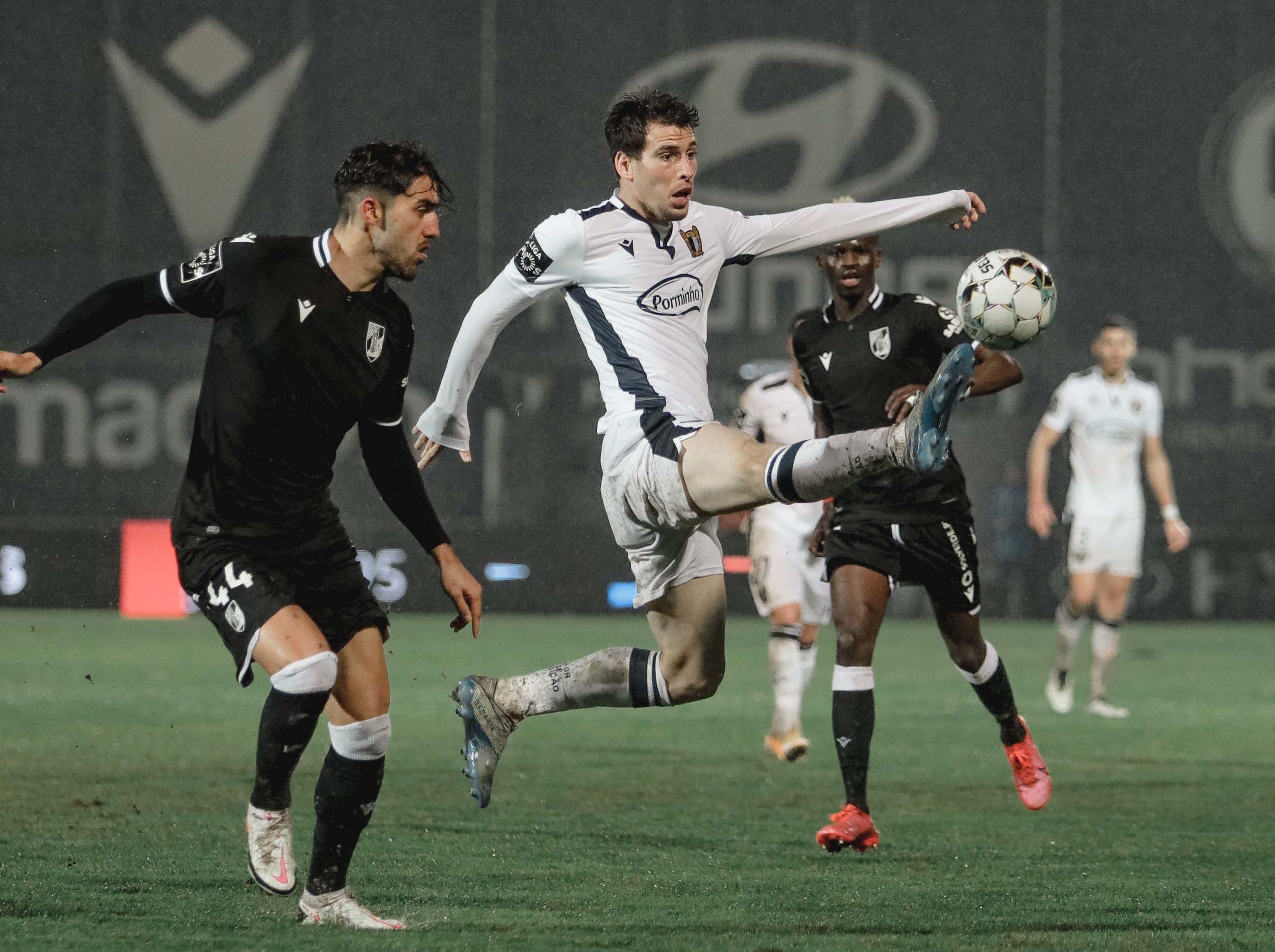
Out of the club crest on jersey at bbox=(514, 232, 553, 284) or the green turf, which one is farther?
the club crest on jersey at bbox=(514, 232, 553, 284)

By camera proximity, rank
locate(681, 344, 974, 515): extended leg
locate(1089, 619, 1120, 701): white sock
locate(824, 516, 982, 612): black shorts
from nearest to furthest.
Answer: locate(681, 344, 974, 515): extended leg
locate(824, 516, 982, 612): black shorts
locate(1089, 619, 1120, 701): white sock

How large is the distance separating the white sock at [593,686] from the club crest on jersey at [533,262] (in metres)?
1.20

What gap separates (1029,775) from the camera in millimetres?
6887

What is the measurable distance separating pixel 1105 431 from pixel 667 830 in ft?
20.5

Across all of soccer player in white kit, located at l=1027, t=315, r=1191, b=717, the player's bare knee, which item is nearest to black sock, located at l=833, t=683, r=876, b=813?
the player's bare knee

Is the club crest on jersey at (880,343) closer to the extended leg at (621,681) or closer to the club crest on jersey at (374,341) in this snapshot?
the extended leg at (621,681)

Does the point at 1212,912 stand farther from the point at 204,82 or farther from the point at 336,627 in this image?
the point at 204,82

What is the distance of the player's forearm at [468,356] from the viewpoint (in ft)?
18.4

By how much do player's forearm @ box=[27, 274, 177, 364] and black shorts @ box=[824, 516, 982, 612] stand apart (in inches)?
108

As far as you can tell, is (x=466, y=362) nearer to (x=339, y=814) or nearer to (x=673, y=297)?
(x=673, y=297)

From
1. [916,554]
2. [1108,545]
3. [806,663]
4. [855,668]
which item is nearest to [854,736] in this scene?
[855,668]

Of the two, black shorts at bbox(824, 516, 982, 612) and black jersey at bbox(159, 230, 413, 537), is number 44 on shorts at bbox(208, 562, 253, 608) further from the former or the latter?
black shorts at bbox(824, 516, 982, 612)

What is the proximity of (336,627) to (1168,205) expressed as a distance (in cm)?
1476

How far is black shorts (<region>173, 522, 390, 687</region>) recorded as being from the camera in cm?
479
